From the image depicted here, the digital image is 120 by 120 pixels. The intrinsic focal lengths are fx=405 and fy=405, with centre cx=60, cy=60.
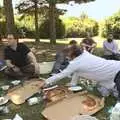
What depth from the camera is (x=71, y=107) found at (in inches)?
232

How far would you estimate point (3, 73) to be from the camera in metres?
8.28

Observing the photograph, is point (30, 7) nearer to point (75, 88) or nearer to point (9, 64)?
point (9, 64)

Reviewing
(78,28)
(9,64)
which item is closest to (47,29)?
(78,28)

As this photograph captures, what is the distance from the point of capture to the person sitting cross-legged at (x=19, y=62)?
312 inches

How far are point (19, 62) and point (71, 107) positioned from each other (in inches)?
96.7

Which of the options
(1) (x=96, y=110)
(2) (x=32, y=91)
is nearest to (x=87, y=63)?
(1) (x=96, y=110)

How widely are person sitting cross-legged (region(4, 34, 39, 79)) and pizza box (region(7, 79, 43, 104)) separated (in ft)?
2.08

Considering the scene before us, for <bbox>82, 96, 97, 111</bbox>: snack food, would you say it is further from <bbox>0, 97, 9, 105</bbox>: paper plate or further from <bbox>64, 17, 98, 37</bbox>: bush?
<bbox>64, 17, 98, 37</bbox>: bush

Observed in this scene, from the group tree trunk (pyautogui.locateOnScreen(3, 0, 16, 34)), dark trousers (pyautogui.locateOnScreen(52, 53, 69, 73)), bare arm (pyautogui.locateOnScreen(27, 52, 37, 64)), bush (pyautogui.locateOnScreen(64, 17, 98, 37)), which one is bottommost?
bush (pyautogui.locateOnScreen(64, 17, 98, 37))

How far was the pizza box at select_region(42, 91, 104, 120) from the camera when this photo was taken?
18.5ft

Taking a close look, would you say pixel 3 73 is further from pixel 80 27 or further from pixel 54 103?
pixel 80 27

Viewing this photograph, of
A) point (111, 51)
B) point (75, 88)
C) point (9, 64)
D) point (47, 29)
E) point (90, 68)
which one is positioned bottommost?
point (47, 29)

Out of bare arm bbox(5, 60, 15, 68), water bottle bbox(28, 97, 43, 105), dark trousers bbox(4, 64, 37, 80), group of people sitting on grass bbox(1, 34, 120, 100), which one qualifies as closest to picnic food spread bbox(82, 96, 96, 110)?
group of people sitting on grass bbox(1, 34, 120, 100)

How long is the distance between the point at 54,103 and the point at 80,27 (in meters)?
21.7
